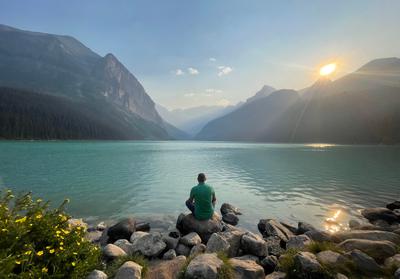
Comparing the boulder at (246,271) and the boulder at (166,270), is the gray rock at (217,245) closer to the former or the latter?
the boulder at (166,270)

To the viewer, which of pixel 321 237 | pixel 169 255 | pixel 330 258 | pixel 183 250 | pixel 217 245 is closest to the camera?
pixel 330 258

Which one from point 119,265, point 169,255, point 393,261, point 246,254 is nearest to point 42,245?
point 119,265

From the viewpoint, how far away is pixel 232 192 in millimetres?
28844

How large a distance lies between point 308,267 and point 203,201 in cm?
702

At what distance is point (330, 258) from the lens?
310 inches

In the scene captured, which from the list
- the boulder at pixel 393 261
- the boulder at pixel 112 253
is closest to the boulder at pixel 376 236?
the boulder at pixel 393 261

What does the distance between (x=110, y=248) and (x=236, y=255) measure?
551cm

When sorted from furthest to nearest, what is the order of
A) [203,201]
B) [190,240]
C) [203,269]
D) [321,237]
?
[203,201], [321,237], [190,240], [203,269]

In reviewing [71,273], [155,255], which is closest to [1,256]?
[71,273]

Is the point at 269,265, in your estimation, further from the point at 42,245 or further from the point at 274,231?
the point at 42,245

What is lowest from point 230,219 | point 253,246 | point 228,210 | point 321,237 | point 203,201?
point 230,219

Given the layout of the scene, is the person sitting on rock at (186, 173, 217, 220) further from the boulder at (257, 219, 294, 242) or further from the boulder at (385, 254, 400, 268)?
the boulder at (385, 254, 400, 268)

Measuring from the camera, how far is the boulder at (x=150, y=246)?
1031cm

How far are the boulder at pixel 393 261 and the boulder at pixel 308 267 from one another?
8.53ft
